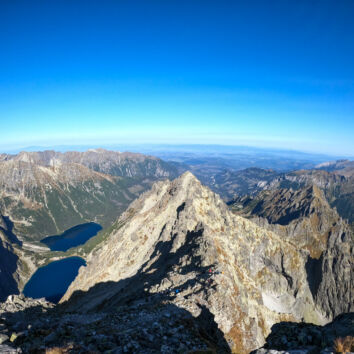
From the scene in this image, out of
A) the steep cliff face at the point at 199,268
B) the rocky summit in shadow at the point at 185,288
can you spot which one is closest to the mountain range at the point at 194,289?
the rocky summit in shadow at the point at 185,288

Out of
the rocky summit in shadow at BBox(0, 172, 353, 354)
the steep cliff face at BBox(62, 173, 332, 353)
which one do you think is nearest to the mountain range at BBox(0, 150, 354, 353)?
the rocky summit in shadow at BBox(0, 172, 353, 354)

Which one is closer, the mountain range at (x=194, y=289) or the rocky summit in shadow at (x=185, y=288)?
the mountain range at (x=194, y=289)

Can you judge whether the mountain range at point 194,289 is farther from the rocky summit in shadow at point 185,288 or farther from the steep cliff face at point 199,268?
the steep cliff face at point 199,268

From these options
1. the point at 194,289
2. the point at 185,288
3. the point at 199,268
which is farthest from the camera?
the point at 199,268

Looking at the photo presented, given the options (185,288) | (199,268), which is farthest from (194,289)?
(199,268)

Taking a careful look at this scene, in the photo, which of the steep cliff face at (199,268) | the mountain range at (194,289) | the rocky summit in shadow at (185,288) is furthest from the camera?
the steep cliff face at (199,268)

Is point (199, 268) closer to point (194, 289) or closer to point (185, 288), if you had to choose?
point (185, 288)

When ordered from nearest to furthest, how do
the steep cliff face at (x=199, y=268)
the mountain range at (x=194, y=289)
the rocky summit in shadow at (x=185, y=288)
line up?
1. the mountain range at (x=194, y=289)
2. the rocky summit in shadow at (x=185, y=288)
3. the steep cliff face at (x=199, y=268)

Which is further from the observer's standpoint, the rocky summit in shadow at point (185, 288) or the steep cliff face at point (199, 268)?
the steep cliff face at point (199, 268)
